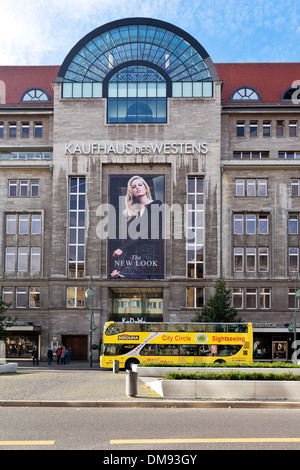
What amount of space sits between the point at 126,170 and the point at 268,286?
18130 millimetres

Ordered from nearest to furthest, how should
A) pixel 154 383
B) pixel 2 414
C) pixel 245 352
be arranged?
pixel 2 414 < pixel 154 383 < pixel 245 352

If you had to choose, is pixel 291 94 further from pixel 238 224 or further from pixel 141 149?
pixel 141 149

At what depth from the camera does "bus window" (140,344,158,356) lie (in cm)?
4006

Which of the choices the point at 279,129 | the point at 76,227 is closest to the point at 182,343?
the point at 76,227

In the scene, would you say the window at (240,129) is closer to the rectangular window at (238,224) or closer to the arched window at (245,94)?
the arched window at (245,94)

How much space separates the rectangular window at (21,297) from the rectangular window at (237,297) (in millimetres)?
20442

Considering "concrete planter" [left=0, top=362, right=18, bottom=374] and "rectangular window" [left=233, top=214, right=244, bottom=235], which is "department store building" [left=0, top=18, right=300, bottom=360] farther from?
"concrete planter" [left=0, top=362, right=18, bottom=374]

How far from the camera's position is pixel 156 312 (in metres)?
58.2

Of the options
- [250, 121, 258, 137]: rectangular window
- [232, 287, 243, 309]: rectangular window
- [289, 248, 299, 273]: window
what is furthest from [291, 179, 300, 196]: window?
[232, 287, 243, 309]: rectangular window

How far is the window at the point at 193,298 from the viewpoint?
56.0 metres

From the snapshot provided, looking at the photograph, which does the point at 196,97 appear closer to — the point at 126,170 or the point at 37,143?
the point at 126,170

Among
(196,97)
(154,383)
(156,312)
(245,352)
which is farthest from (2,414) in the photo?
(196,97)

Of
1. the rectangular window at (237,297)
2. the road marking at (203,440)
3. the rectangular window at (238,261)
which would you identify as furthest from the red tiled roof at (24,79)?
the road marking at (203,440)

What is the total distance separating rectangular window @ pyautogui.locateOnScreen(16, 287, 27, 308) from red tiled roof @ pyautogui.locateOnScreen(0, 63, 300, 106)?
2030cm
